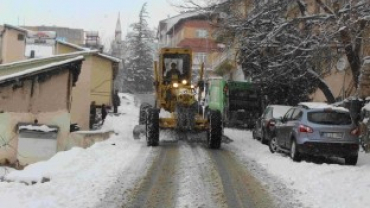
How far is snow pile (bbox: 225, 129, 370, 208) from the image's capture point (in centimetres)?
975

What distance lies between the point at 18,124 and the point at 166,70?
5.46 meters

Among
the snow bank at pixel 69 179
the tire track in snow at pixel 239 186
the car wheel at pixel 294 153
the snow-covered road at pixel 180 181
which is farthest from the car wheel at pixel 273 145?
the snow bank at pixel 69 179

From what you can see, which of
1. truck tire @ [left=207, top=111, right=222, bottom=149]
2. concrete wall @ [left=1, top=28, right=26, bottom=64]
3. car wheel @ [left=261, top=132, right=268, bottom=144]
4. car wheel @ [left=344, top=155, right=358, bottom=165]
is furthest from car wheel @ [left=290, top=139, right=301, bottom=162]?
concrete wall @ [left=1, top=28, right=26, bottom=64]

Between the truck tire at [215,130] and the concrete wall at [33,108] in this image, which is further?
the concrete wall at [33,108]

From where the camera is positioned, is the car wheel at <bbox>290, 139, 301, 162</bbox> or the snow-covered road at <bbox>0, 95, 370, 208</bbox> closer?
the snow-covered road at <bbox>0, 95, 370, 208</bbox>

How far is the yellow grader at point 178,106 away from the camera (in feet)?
58.5

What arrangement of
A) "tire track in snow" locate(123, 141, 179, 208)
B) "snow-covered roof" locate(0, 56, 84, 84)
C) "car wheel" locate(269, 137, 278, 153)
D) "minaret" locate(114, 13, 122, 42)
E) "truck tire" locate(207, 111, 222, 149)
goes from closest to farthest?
"tire track in snow" locate(123, 141, 179, 208) < "car wheel" locate(269, 137, 278, 153) < "truck tire" locate(207, 111, 222, 149) < "snow-covered roof" locate(0, 56, 84, 84) < "minaret" locate(114, 13, 122, 42)

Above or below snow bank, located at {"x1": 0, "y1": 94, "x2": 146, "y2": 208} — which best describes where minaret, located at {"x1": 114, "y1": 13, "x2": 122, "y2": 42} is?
above

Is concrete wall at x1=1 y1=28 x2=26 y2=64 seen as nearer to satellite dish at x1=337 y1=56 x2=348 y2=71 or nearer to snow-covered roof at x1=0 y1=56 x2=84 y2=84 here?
snow-covered roof at x1=0 y1=56 x2=84 y2=84

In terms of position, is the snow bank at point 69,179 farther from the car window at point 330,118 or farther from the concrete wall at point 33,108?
the car window at point 330,118

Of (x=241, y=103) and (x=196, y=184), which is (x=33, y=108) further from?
(x=241, y=103)

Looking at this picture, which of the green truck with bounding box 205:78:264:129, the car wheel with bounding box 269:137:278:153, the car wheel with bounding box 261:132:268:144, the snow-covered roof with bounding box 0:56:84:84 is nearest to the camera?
the car wheel with bounding box 269:137:278:153

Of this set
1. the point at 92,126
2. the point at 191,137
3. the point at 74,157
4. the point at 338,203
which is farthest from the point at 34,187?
the point at 92,126

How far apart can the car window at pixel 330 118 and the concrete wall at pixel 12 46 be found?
93.4 ft
